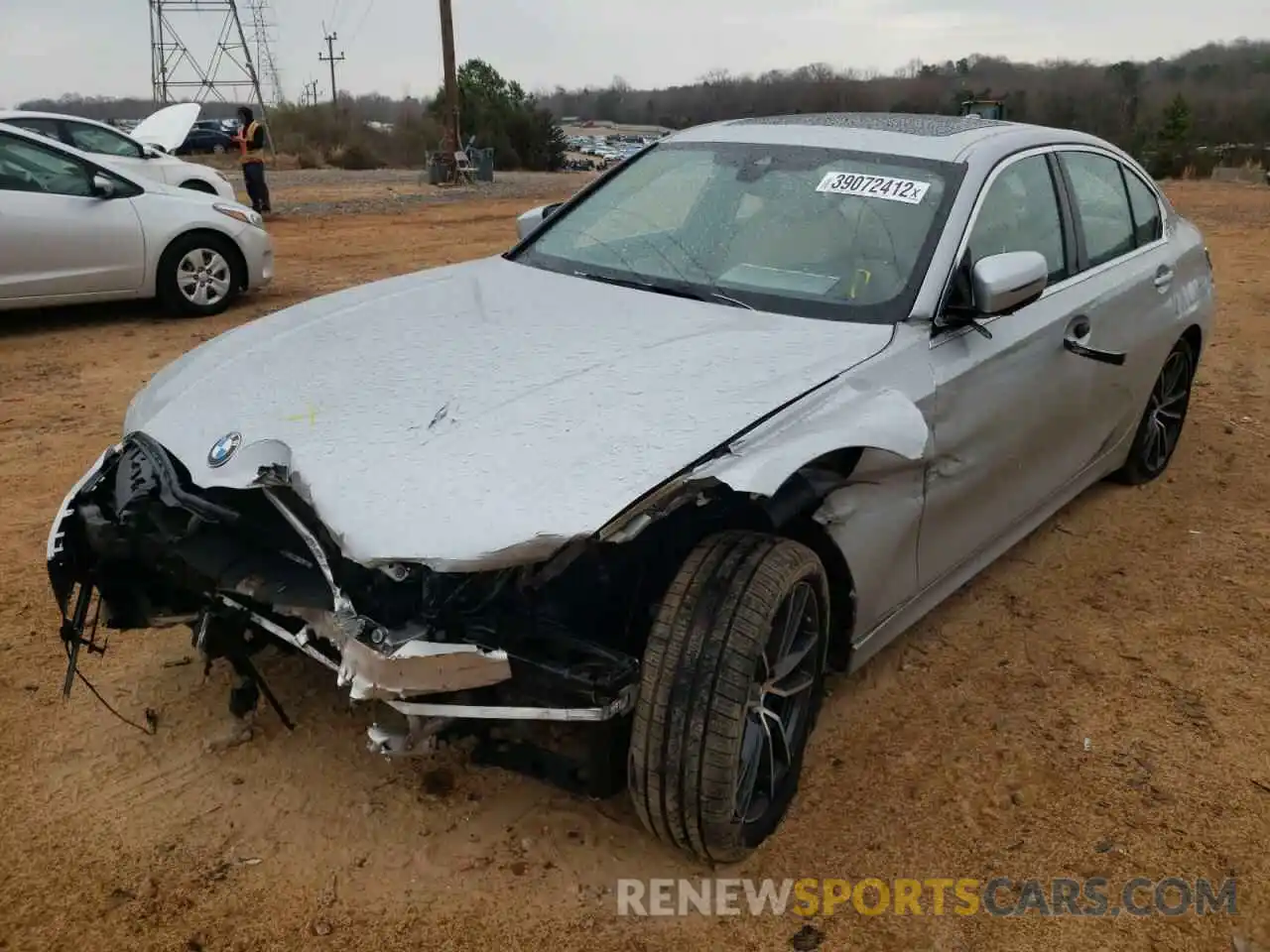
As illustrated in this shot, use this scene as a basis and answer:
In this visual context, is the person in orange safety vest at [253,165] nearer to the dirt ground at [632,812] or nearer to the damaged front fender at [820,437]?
the dirt ground at [632,812]

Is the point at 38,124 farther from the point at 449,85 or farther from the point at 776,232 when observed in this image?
the point at 449,85

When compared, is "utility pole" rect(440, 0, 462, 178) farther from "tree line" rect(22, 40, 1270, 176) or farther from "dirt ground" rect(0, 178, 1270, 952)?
"dirt ground" rect(0, 178, 1270, 952)

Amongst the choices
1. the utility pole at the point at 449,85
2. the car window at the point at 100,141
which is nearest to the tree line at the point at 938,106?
the utility pole at the point at 449,85

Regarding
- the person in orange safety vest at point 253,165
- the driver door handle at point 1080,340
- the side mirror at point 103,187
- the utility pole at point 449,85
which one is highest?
the utility pole at point 449,85

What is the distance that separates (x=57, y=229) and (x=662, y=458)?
22.7ft

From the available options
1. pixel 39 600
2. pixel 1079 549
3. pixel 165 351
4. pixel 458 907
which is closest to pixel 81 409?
pixel 165 351

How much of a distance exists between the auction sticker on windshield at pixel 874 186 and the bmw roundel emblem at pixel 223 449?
6.69ft

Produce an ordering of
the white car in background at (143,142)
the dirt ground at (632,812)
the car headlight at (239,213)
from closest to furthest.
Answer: the dirt ground at (632,812), the car headlight at (239,213), the white car in background at (143,142)

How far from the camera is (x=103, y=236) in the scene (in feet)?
25.6

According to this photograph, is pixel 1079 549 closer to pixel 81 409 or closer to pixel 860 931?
pixel 860 931

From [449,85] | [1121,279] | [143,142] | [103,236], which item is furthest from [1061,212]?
[449,85]

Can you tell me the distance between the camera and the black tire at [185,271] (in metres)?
8.24

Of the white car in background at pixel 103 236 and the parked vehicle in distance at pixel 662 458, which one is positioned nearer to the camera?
the parked vehicle in distance at pixel 662 458

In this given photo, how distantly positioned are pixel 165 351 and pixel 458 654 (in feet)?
19.8
